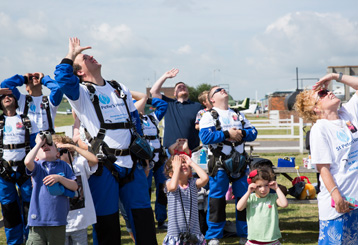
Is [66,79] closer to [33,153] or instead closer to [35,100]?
[33,153]

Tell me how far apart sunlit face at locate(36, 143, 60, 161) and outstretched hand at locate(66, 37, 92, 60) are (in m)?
0.97

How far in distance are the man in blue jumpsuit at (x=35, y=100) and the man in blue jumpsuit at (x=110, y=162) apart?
2.39 metres

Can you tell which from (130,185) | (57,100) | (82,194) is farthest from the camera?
(57,100)

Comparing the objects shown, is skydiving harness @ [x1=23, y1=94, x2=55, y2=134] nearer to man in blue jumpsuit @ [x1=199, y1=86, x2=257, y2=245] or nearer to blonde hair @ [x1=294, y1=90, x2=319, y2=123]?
man in blue jumpsuit @ [x1=199, y1=86, x2=257, y2=245]

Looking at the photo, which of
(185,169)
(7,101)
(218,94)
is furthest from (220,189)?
(7,101)

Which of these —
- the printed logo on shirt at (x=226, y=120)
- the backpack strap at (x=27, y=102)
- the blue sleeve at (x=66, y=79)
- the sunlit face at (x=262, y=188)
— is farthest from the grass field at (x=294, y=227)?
the blue sleeve at (x=66, y=79)

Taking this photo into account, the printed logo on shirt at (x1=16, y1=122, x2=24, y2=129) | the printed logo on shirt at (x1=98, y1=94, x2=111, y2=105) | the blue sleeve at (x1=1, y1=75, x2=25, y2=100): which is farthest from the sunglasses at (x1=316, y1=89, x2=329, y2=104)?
the blue sleeve at (x1=1, y1=75, x2=25, y2=100)

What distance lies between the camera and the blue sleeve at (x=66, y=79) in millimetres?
4102

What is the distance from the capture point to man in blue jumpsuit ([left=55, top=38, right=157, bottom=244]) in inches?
172

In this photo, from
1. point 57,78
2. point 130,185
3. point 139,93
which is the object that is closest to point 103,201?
point 130,185

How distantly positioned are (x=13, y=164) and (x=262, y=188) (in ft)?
10.7

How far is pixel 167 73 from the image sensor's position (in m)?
6.41

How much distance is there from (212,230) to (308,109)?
280cm

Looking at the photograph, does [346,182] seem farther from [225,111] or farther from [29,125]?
[29,125]
